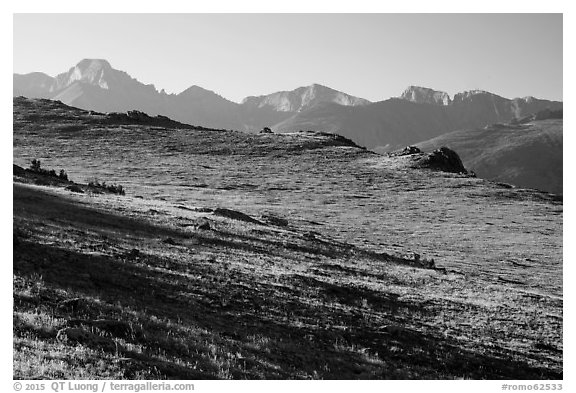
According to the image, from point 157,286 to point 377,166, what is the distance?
86.9 meters

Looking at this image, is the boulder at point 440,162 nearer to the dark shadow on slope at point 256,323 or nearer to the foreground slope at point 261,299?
the foreground slope at point 261,299

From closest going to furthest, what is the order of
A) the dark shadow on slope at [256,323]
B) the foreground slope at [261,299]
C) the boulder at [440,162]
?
1. the foreground slope at [261,299]
2. the dark shadow on slope at [256,323]
3. the boulder at [440,162]

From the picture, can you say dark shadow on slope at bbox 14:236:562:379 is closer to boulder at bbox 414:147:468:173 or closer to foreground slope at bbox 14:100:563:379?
foreground slope at bbox 14:100:563:379

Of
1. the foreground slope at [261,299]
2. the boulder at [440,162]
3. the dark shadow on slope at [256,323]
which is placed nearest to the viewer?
the foreground slope at [261,299]

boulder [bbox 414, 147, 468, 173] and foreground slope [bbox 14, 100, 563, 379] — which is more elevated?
boulder [bbox 414, 147, 468, 173]

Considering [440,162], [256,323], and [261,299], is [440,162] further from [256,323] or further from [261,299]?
[256,323]

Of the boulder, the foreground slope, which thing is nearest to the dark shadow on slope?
the foreground slope

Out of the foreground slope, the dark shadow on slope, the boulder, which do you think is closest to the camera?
the foreground slope

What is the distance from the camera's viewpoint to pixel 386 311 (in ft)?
72.6

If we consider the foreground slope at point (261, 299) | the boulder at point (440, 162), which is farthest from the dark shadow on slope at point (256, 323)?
the boulder at point (440, 162)

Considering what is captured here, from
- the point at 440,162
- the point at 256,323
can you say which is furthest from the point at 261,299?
the point at 440,162

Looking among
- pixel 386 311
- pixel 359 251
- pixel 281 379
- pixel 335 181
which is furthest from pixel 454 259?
pixel 335 181

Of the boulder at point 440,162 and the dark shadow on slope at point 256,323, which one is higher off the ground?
the boulder at point 440,162

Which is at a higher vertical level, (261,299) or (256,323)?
(261,299)
